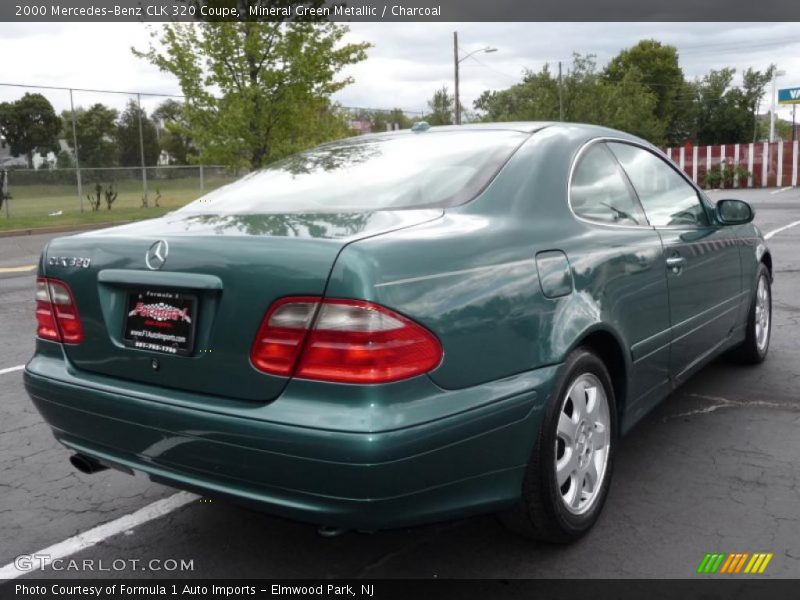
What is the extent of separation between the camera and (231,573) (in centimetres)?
275

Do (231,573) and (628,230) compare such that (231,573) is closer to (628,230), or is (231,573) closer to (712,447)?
(628,230)

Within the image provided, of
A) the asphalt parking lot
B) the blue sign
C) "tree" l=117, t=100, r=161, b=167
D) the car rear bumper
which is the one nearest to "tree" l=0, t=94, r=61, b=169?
"tree" l=117, t=100, r=161, b=167

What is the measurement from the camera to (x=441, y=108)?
5112 cm

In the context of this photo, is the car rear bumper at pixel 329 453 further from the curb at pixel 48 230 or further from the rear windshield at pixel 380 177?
the curb at pixel 48 230

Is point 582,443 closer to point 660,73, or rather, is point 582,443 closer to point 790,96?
point 790,96

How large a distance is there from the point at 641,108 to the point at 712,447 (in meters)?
47.6

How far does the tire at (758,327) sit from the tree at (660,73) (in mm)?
73963

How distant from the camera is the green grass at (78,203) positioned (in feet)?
72.5

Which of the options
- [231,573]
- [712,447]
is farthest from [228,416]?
[712,447]

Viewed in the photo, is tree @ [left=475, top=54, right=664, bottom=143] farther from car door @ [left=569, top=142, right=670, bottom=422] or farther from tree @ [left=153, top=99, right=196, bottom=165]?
car door @ [left=569, top=142, right=670, bottom=422]

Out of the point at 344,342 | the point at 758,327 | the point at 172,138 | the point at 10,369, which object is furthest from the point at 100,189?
the point at 344,342

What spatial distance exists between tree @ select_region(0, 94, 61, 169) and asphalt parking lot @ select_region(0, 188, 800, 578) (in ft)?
75.6

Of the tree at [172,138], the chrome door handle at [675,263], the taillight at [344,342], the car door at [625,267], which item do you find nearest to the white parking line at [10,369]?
the taillight at [344,342]

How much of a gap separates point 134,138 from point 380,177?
27.4m
